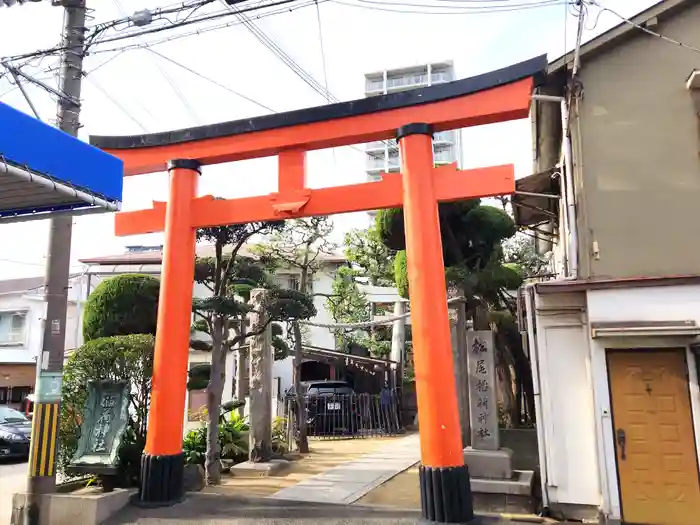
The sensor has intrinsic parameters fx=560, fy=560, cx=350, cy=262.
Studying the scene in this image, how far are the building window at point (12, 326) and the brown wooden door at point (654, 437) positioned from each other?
78.7 ft

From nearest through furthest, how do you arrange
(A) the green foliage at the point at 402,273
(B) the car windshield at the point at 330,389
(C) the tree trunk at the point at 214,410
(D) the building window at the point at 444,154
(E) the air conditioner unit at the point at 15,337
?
(C) the tree trunk at the point at 214,410
(A) the green foliage at the point at 402,273
(B) the car windshield at the point at 330,389
(E) the air conditioner unit at the point at 15,337
(D) the building window at the point at 444,154

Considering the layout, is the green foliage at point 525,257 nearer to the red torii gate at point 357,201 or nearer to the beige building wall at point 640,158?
the beige building wall at point 640,158

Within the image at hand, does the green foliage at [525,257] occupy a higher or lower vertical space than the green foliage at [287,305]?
higher

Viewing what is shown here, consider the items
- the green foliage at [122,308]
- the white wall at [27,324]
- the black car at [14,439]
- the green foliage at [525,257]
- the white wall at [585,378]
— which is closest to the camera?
the white wall at [585,378]

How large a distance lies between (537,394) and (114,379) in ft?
20.5

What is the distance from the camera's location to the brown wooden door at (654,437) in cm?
658

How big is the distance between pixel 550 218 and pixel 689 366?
16.6 feet

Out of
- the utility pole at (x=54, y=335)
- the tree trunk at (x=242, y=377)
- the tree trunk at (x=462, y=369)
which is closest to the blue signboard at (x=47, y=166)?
the utility pole at (x=54, y=335)

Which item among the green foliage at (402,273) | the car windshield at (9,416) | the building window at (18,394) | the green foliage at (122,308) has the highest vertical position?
the green foliage at (402,273)

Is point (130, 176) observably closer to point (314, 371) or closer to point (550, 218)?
point (550, 218)

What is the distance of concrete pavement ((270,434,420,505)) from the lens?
8.62m

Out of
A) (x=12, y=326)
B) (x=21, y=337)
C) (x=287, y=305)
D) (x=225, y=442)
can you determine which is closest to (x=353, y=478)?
(x=225, y=442)

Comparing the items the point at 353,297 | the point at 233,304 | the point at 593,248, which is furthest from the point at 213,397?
the point at 353,297

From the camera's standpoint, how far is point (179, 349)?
8.22 m
